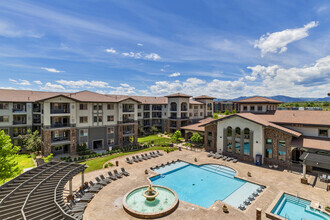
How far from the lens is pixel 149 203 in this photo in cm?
1712

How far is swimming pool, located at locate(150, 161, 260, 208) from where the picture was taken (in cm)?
1903

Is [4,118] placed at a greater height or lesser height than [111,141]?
greater

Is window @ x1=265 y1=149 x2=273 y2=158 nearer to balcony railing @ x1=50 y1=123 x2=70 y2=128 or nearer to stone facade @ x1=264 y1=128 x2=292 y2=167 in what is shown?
stone facade @ x1=264 y1=128 x2=292 y2=167

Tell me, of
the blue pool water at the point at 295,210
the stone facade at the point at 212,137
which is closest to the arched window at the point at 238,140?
the stone facade at the point at 212,137

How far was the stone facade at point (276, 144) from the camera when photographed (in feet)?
87.8

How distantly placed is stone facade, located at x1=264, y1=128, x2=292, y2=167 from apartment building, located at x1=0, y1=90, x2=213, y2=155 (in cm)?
2923

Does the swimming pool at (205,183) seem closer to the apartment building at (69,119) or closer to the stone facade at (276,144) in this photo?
the stone facade at (276,144)

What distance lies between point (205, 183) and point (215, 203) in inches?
235

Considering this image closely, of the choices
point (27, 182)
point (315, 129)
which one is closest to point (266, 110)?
point (315, 129)

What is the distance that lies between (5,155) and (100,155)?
1639cm

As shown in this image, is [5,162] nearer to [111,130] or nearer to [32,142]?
[32,142]

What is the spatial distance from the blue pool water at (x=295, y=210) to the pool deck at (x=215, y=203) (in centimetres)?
71

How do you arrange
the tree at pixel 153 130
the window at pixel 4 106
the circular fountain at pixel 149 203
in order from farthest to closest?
1. the tree at pixel 153 130
2. the window at pixel 4 106
3. the circular fountain at pixel 149 203

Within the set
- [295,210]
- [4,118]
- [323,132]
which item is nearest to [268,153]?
[323,132]
